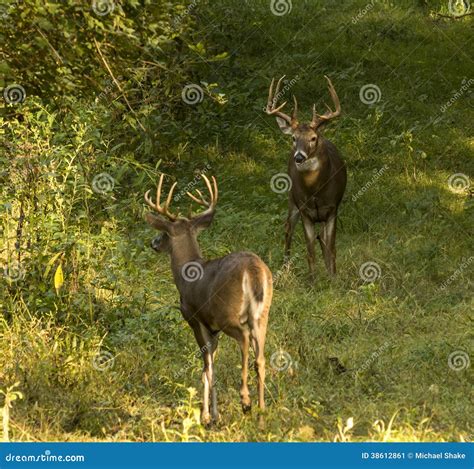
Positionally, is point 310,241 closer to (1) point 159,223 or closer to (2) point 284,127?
(2) point 284,127

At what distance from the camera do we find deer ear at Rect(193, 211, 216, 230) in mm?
8227

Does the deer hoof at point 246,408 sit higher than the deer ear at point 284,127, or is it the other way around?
the deer ear at point 284,127

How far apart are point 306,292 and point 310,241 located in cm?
100

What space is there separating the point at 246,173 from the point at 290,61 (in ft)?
10.8

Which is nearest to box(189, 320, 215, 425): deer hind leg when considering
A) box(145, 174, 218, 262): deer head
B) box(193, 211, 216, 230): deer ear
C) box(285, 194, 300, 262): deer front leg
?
box(145, 174, 218, 262): deer head

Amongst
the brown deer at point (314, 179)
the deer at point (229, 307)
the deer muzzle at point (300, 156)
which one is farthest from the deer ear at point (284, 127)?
the deer at point (229, 307)

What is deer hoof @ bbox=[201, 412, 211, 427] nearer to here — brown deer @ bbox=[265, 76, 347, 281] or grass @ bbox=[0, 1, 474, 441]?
grass @ bbox=[0, 1, 474, 441]

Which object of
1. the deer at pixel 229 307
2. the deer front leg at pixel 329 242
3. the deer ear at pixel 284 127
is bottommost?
the deer at pixel 229 307

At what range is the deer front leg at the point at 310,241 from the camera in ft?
39.2

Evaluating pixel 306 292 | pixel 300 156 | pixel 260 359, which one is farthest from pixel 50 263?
pixel 300 156

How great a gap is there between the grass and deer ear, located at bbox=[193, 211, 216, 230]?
998 millimetres

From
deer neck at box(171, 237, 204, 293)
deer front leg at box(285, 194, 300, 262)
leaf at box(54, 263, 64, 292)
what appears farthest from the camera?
deer front leg at box(285, 194, 300, 262)

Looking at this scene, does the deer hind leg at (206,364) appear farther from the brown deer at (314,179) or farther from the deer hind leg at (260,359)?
the brown deer at (314,179)

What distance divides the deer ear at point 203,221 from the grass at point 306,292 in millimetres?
998
